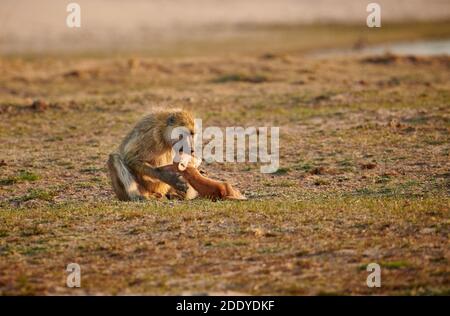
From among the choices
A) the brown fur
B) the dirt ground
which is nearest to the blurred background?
the dirt ground

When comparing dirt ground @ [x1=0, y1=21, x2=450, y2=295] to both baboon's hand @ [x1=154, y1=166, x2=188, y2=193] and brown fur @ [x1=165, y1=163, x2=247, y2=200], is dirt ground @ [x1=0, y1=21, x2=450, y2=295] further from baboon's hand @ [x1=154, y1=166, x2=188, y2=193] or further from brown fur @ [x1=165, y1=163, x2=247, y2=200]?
brown fur @ [x1=165, y1=163, x2=247, y2=200]

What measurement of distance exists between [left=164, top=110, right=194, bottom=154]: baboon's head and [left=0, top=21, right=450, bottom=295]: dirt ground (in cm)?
88

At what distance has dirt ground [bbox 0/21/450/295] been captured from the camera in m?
7.61

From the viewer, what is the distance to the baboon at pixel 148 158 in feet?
34.7

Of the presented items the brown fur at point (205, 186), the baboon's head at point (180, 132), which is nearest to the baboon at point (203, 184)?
the brown fur at point (205, 186)

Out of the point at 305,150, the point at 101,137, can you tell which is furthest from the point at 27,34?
the point at 305,150

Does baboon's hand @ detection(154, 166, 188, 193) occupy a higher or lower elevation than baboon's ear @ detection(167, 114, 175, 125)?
lower

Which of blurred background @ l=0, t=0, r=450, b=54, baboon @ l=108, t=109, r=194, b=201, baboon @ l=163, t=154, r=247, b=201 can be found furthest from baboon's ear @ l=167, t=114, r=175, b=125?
blurred background @ l=0, t=0, r=450, b=54

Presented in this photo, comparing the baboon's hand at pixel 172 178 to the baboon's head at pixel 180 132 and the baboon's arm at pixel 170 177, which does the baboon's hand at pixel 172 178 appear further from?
the baboon's head at pixel 180 132

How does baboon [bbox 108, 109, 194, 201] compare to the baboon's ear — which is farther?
the baboon's ear

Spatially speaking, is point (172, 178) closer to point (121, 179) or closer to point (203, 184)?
point (203, 184)

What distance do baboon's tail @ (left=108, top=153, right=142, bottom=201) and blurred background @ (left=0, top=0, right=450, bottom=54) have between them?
26.0m

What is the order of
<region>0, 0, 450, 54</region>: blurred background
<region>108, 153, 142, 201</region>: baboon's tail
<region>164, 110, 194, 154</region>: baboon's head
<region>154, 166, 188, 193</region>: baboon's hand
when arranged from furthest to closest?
<region>0, 0, 450, 54</region>: blurred background < <region>164, 110, 194, 154</region>: baboon's head < <region>108, 153, 142, 201</region>: baboon's tail < <region>154, 166, 188, 193</region>: baboon's hand

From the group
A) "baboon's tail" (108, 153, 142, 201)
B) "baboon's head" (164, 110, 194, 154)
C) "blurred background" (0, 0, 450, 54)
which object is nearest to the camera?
"baboon's tail" (108, 153, 142, 201)
